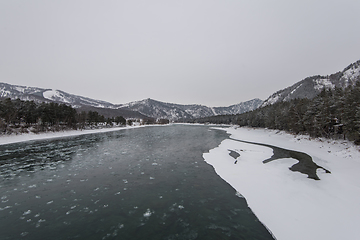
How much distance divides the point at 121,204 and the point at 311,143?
141 feet

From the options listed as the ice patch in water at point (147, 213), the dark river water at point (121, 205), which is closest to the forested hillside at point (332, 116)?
the dark river water at point (121, 205)

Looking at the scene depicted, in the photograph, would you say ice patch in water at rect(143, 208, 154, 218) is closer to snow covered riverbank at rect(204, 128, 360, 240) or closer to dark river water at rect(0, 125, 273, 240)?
dark river water at rect(0, 125, 273, 240)

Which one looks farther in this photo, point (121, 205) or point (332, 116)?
point (332, 116)

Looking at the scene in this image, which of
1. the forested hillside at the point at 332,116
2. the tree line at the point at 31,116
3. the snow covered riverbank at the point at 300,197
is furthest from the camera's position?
the tree line at the point at 31,116

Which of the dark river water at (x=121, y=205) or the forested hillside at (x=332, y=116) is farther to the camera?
the forested hillside at (x=332, y=116)

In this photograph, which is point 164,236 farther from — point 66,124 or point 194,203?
point 66,124

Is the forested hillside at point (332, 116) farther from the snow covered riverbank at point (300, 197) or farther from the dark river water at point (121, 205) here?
the dark river water at point (121, 205)

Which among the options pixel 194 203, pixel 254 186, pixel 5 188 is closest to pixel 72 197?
pixel 5 188

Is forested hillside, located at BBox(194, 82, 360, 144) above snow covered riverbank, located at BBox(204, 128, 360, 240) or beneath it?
above

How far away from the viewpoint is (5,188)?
13180 mm

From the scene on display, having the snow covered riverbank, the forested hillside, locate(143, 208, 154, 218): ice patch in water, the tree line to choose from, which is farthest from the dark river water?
the tree line

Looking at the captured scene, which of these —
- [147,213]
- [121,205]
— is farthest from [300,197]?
[121,205]

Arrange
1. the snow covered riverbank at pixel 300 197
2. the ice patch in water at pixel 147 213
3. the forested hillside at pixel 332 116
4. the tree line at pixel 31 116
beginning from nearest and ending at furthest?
the snow covered riverbank at pixel 300 197 < the ice patch in water at pixel 147 213 < the forested hillside at pixel 332 116 < the tree line at pixel 31 116

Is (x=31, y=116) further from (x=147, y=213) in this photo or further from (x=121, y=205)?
(x=147, y=213)
